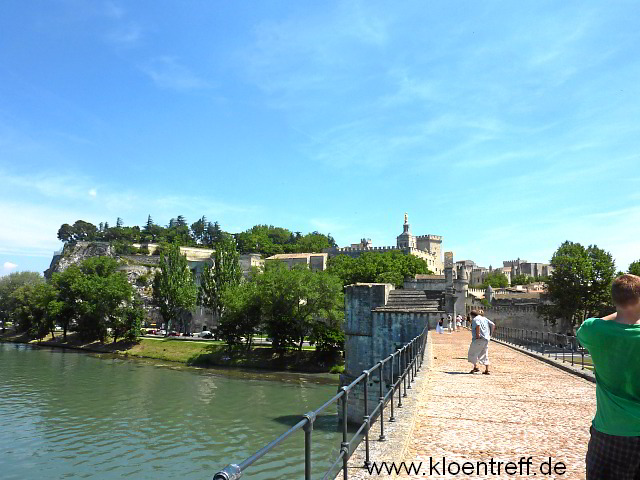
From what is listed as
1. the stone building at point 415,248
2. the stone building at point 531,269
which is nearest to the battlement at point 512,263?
the stone building at point 531,269

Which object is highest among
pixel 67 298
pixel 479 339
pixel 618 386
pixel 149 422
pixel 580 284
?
pixel 580 284

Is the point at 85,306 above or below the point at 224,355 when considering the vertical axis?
above

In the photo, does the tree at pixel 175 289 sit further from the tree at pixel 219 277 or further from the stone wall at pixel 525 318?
the stone wall at pixel 525 318

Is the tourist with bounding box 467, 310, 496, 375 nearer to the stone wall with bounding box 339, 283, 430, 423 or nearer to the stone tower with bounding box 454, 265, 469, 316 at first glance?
the stone wall with bounding box 339, 283, 430, 423

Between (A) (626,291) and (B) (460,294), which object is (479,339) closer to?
(A) (626,291)

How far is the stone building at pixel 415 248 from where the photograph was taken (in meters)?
108

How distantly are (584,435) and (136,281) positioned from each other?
86534 mm

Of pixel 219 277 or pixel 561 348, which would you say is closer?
pixel 561 348

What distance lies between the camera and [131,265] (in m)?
90.6

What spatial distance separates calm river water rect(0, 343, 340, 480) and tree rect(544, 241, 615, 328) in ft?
80.2

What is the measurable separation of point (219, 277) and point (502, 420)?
5399cm

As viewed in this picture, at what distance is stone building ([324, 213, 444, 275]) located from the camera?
10844cm

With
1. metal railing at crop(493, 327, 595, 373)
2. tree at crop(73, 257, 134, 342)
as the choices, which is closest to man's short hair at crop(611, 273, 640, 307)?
metal railing at crop(493, 327, 595, 373)

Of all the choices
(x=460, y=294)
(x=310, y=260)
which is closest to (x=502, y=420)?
(x=460, y=294)
